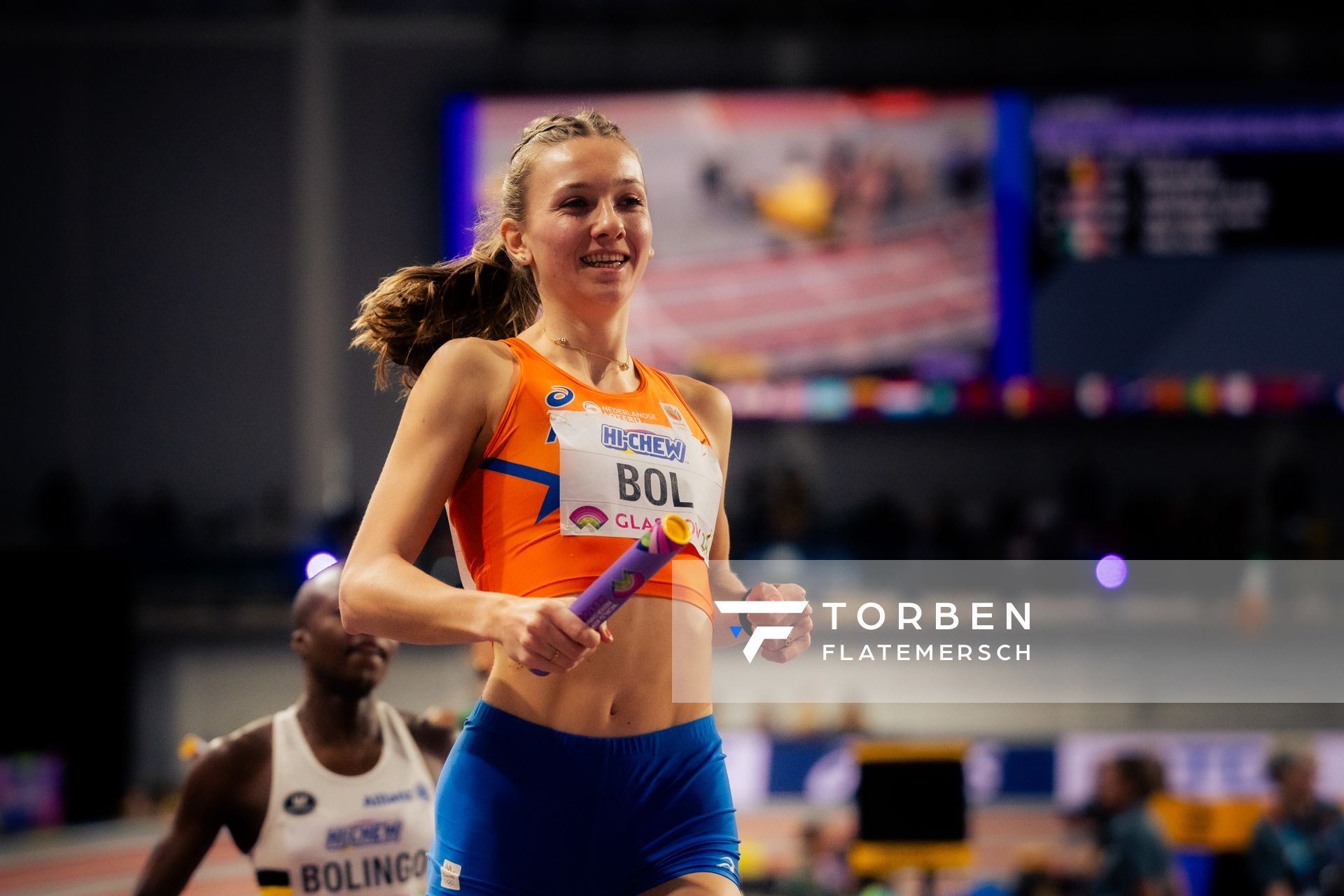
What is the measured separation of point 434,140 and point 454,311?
41.6 ft

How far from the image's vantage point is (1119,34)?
47.0 ft

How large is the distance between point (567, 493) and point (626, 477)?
4.1 inches

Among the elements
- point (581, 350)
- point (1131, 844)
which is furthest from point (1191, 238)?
point (581, 350)

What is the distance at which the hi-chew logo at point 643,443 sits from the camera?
221cm

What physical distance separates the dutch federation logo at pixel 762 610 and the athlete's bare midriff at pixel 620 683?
0.52 ft

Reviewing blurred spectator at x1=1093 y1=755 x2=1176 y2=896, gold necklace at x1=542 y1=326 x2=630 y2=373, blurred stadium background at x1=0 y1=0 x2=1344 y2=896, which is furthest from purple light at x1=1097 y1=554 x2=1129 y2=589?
blurred stadium background at x1=0 y1=0 x2=1344 y2=896

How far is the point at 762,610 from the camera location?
2322mm

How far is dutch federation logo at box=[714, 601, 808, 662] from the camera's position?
7.55ft

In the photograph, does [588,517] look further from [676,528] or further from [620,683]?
[676,528]

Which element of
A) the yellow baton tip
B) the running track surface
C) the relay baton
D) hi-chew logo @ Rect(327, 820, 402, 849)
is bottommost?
the running track surface

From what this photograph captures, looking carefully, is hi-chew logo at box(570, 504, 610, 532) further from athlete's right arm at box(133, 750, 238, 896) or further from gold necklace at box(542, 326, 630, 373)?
athlete's right arm at box(133, 750, 238, 896)

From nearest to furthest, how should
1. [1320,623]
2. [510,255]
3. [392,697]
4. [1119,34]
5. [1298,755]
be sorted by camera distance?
1. [510,255]
2. [1298,755]
3. [1320,623]
4. [392,697]
5. [1119,34]

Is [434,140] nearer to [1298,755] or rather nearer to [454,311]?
[1298,755]

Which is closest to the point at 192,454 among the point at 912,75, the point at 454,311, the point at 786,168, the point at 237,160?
the point at 237,160
